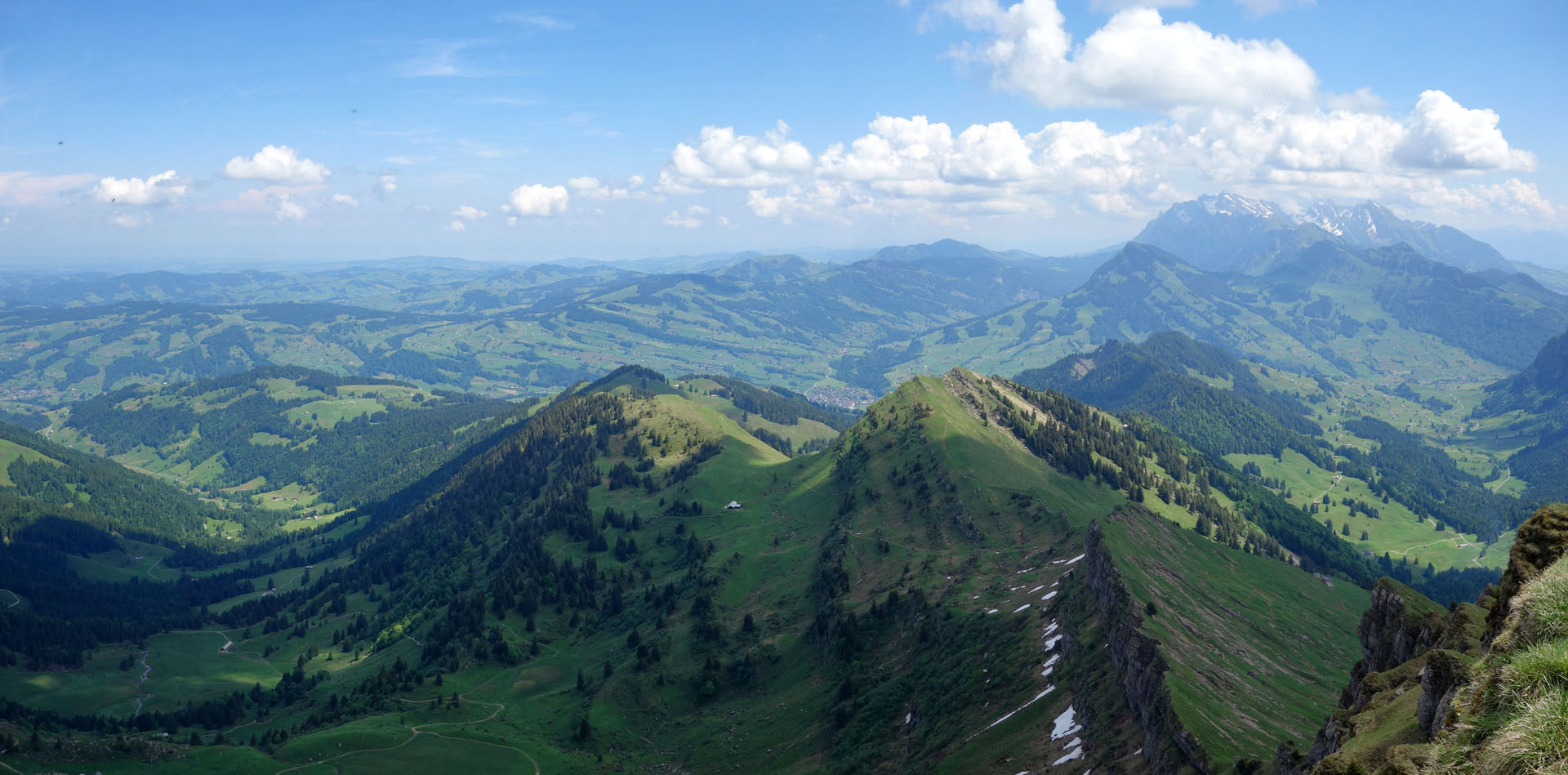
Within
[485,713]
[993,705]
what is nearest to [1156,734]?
[993,705]

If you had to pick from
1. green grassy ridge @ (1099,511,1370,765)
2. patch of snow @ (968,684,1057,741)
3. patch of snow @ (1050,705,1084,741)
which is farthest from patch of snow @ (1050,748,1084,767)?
patch of snow @ (968,684,1057,741)

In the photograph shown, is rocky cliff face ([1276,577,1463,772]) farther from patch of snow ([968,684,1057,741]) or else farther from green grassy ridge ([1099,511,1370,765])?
patch of snow ([968,684,1057,741])

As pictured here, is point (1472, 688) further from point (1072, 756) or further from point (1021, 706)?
point (1021, 706)

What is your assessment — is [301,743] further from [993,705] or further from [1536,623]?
[1536,623]

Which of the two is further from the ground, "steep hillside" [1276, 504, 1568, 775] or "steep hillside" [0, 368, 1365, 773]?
"steep hillside" [1276, 504, 1568, 775]

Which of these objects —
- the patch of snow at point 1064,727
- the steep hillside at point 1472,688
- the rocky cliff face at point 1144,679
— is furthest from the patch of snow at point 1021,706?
the steep hillside at point 1472,688

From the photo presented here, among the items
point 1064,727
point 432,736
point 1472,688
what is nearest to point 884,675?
point 1064,727

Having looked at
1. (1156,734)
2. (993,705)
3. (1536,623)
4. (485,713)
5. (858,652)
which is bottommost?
(485,713)

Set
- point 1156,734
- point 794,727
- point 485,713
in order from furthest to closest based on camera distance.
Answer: point 485,713 < point 794,727 < point 1156,734

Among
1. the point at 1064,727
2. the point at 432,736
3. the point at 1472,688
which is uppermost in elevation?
the point at 1472,688
